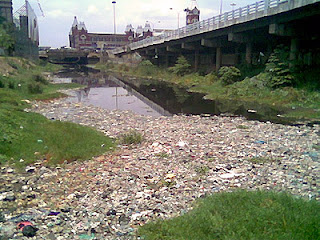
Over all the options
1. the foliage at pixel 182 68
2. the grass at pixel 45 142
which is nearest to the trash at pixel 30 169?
the grass at pixel 45 142

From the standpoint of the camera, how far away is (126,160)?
816 cm

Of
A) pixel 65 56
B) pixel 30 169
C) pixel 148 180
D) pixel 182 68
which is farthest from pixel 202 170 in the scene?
pixel 65 56

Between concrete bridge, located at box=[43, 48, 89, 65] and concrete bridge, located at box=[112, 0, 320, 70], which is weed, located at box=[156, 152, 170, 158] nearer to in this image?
concrete bridge, located at box=[112, 0, 320, 70]

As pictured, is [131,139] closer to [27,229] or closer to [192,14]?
[27,229]

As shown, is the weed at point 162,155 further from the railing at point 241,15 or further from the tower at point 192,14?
the tower at point 192,14

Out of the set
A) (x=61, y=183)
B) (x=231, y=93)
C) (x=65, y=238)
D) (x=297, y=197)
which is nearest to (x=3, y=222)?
(x=65, y=238)

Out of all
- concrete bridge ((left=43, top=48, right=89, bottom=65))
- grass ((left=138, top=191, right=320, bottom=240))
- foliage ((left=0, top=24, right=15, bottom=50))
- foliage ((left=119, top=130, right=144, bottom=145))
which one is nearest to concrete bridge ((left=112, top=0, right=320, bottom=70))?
foliage ((left=119, top=130, right=144, bottom=145))

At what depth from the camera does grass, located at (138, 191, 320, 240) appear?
4.29 meters

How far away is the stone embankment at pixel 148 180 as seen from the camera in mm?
5172

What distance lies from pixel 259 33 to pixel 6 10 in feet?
132

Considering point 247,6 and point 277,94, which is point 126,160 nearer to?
point 277,94

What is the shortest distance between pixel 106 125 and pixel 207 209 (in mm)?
8156

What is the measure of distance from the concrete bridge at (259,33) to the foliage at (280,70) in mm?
787

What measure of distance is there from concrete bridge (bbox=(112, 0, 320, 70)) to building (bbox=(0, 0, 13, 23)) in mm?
25754
